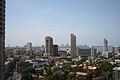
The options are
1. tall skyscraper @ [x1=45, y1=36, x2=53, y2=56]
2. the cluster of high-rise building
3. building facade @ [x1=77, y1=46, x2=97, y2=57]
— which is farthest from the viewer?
building facade @ [x1=77, y1=46, x2=97, y2=57]

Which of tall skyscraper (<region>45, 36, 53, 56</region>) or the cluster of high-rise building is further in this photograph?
the cluster of high-rise building

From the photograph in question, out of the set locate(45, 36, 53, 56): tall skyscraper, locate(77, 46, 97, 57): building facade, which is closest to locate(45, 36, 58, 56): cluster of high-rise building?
locate(45, 36, 53, 56): tall skyscraper

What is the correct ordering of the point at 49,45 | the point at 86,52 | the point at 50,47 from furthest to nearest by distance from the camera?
the point at 86,52
the point at 50,47
the point at 49,45

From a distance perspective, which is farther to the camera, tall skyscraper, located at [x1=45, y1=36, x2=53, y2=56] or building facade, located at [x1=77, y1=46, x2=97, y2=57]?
building facade, located at [x1=77, y1=46, x2=97, y2=57]

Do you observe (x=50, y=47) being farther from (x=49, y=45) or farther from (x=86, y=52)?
(x=86, y=52)

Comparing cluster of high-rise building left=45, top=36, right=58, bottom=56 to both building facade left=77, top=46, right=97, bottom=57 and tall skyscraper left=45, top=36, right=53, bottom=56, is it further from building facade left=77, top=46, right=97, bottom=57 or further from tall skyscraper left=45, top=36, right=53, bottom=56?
building facade left=77, top=46, right=97, bottom=57

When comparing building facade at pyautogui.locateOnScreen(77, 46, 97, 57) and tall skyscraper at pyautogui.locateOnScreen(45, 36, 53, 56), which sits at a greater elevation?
tall skyscraper at pyautogui.locateOnScreen(45, 36, 53, 56)

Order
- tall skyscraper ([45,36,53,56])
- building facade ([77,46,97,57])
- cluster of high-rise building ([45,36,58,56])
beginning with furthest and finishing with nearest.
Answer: building facade ([77,46,97,57]) < cluster of high-rise building ([45,36,58,56]) < tall skyscraper ([45,36,53,56])

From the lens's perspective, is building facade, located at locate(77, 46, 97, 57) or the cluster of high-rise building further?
building facade, located at locate(77, 46, 97, 57)

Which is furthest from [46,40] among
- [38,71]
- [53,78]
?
[53,78]

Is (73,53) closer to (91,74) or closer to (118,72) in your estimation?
(91,74)

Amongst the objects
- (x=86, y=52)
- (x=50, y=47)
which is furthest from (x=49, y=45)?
(x=86, y=52)
